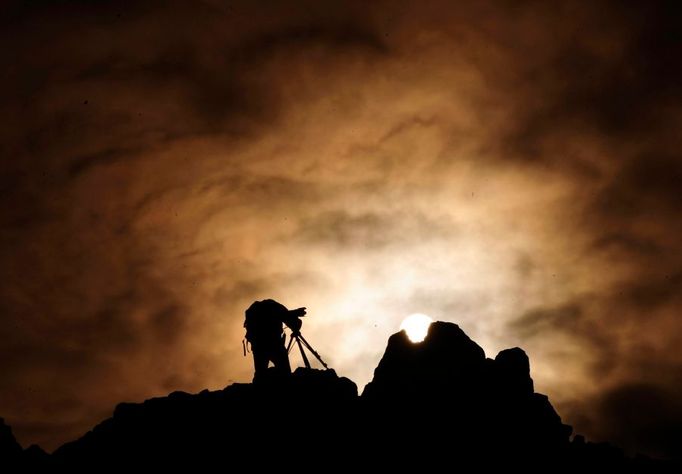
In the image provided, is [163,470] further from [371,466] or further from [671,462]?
[671,462]

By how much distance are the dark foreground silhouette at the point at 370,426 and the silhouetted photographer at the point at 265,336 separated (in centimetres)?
78

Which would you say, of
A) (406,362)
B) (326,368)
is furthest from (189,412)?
(406,362)

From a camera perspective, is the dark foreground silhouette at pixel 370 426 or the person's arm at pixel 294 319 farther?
the person's arm at pixel 294 319

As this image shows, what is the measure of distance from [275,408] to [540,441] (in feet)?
53.7

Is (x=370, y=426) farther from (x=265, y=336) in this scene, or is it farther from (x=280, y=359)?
(x=265, y=336)

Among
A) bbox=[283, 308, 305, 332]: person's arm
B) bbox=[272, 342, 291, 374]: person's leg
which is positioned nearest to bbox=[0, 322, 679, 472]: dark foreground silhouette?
bbox=[272, 342, 291, 374]: person's leg

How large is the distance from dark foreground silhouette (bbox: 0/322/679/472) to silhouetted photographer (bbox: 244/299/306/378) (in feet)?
2.57

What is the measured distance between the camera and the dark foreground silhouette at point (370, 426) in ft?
114

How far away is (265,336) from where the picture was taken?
1515 inches

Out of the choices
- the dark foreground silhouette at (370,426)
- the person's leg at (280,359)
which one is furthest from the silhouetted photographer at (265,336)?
the dark foreground silhouette at (370,426)

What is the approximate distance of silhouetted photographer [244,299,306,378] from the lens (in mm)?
38469

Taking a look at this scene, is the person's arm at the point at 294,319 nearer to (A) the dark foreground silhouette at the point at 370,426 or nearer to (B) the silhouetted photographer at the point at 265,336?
(B) the silhouetted photographer at the point at 265,336

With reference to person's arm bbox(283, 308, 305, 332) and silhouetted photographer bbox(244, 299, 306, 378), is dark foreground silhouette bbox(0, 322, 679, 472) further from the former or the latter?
person's arm bbox(283, 308, 305, 332)

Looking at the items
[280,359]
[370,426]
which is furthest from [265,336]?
[370,426]
